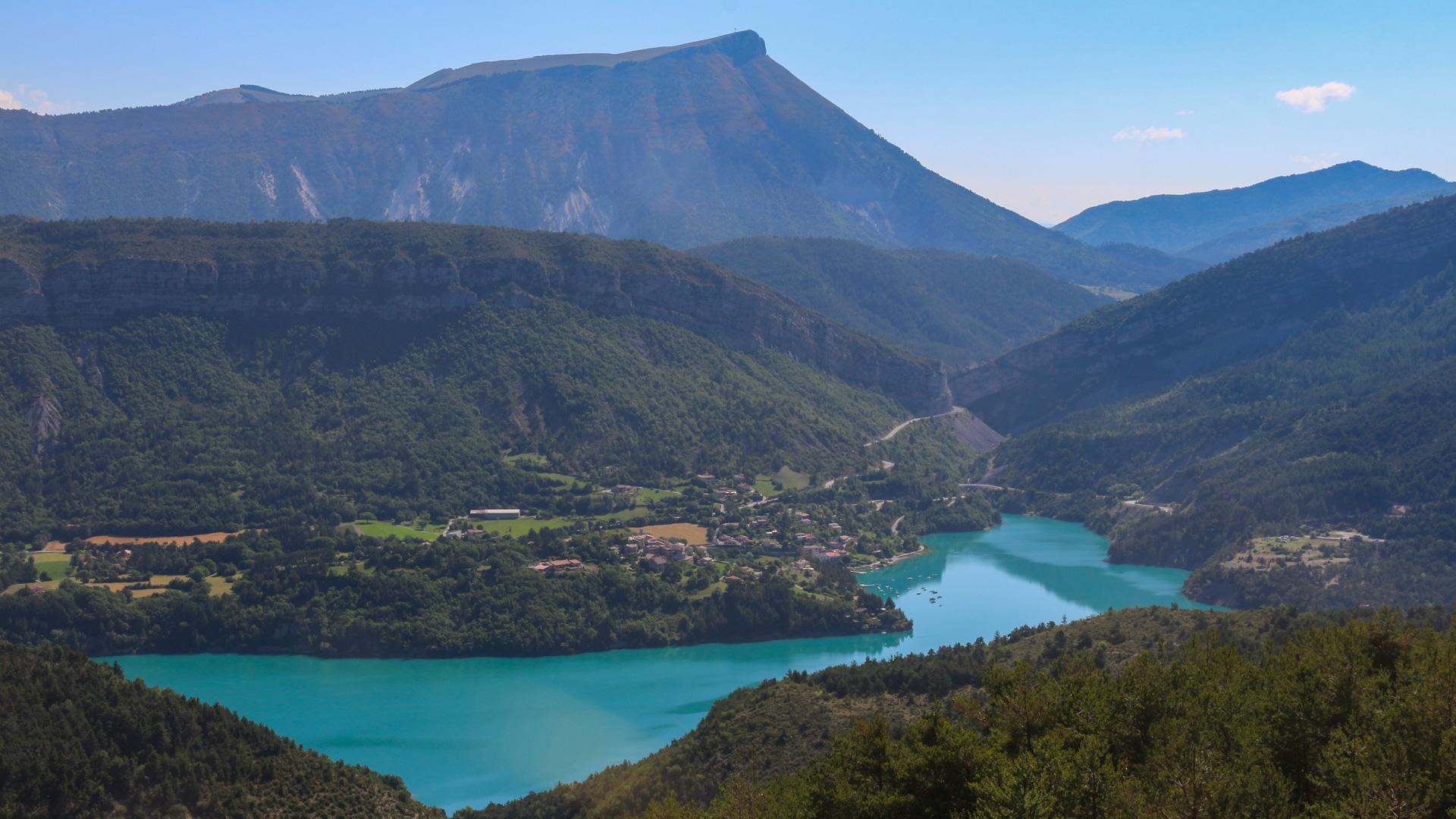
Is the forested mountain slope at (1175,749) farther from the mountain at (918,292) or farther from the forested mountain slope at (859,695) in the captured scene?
the mountain at (918,292)

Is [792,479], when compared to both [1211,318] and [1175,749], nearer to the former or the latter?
[1211,318]

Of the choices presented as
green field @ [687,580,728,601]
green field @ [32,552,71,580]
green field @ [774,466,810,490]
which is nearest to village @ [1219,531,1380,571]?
green field @ [687,580,728,601]

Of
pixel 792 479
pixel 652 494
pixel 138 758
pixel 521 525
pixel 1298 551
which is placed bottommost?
pixel 1298 551

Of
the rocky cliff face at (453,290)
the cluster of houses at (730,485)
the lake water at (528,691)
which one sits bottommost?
the lake water at (528,691)

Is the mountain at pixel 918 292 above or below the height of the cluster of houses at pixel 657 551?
above

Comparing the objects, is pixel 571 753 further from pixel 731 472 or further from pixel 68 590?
pixel 731 472

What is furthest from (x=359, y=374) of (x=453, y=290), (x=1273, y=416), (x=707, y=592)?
(x=1273, y=416)

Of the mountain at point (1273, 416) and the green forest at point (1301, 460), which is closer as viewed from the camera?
the green forest at point (1301, 460)

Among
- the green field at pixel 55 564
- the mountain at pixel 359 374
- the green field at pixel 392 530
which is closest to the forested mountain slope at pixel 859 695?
A: the green field at pixel 392 530
